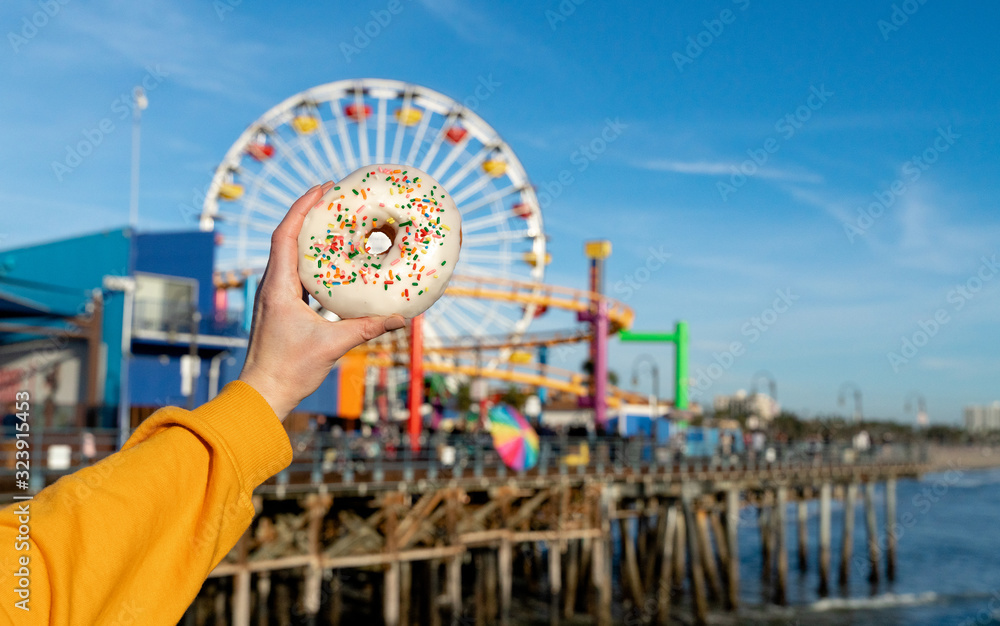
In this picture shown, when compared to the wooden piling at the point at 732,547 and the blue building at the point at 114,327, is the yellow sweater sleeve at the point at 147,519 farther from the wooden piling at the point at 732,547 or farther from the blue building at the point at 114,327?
the wooden piling at the point at 732,547

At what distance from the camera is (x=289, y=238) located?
1.67 m

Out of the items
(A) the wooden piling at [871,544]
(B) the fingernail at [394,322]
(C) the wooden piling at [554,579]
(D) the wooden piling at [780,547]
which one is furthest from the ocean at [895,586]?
(B) the fingernail at [394,322]

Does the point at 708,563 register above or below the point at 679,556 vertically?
below

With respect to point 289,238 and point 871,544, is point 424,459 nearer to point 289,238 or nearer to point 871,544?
point 289,238

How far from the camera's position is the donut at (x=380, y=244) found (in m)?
1.78

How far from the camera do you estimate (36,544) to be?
1.10m

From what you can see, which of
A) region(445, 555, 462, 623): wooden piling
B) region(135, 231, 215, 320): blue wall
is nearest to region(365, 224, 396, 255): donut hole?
region(445, 555, 462, 623): wooden piling

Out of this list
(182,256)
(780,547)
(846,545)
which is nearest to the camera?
(182,256)

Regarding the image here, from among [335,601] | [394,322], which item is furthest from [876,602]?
[394,322]

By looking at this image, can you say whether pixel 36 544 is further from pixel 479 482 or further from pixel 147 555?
pixel 479 482

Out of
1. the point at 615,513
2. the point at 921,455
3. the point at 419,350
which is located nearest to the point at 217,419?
the point at 419,350

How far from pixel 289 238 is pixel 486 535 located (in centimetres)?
1748

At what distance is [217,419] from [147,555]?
0.72 feet

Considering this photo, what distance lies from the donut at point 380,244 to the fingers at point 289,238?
0.09 feet
